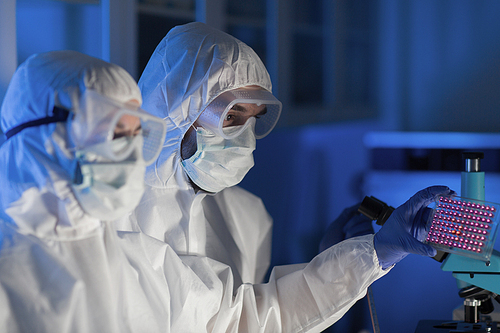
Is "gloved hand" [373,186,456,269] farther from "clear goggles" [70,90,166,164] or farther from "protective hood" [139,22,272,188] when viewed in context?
"clear goggles" [70,90,166,164]

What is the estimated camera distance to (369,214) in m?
1.25

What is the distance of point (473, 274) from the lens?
1.12 meters

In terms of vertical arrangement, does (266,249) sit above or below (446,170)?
below

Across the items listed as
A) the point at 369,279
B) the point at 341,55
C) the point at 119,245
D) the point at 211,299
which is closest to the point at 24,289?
the point at 119,245

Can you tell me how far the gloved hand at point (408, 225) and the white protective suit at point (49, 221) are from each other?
0.69 m

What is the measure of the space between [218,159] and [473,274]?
76cm

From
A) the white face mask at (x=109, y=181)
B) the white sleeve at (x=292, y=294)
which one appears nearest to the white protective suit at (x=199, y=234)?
the white sleeve at (x=292, y=294)

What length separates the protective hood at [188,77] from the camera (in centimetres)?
125

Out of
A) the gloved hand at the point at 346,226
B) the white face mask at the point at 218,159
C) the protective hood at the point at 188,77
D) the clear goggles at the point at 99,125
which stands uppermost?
the protective hood at the point at 188,77

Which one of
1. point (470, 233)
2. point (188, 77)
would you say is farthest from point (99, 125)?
point (470, 233)

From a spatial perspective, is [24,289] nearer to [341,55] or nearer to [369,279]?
[369,279]

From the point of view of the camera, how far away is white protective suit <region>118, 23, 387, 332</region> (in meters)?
1.22

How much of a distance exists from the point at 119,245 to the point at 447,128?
5.86ft

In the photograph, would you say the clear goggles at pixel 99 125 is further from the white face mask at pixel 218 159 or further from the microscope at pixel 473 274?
the microscope at pixel 473 274
